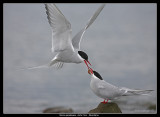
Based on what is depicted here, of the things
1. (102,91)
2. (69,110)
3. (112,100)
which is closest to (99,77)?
(102,91)

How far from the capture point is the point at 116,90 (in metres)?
2.67

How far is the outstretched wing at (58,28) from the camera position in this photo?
254 cm

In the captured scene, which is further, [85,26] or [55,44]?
[85,26]

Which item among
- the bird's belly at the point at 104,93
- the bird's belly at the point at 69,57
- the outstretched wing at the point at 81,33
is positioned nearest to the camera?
the bird's belly at the point at 104,93

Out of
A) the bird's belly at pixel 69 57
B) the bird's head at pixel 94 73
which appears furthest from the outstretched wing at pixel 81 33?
the bird's head at pixel 94 73

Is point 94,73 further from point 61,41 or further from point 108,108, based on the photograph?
point 61,41

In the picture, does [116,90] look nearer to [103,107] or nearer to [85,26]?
[103,107]

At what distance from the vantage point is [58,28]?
2736 millimetres

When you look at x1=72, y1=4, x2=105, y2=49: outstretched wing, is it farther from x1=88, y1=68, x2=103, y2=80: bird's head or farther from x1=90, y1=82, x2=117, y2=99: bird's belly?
x1=90, y1=82, x2=117, y2=99: bird's belly

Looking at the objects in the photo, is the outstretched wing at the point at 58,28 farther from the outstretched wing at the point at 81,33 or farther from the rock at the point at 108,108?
the rock at the point at 108,108

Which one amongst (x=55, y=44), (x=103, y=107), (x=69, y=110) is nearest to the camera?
(x=103, y=107)

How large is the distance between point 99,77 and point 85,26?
44.6 inches

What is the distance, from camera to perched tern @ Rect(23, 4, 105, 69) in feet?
8.43

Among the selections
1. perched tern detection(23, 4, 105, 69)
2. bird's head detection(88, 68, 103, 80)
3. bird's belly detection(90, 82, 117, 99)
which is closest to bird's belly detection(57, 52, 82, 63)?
perched tern detection(23, 4, 105, 69)
